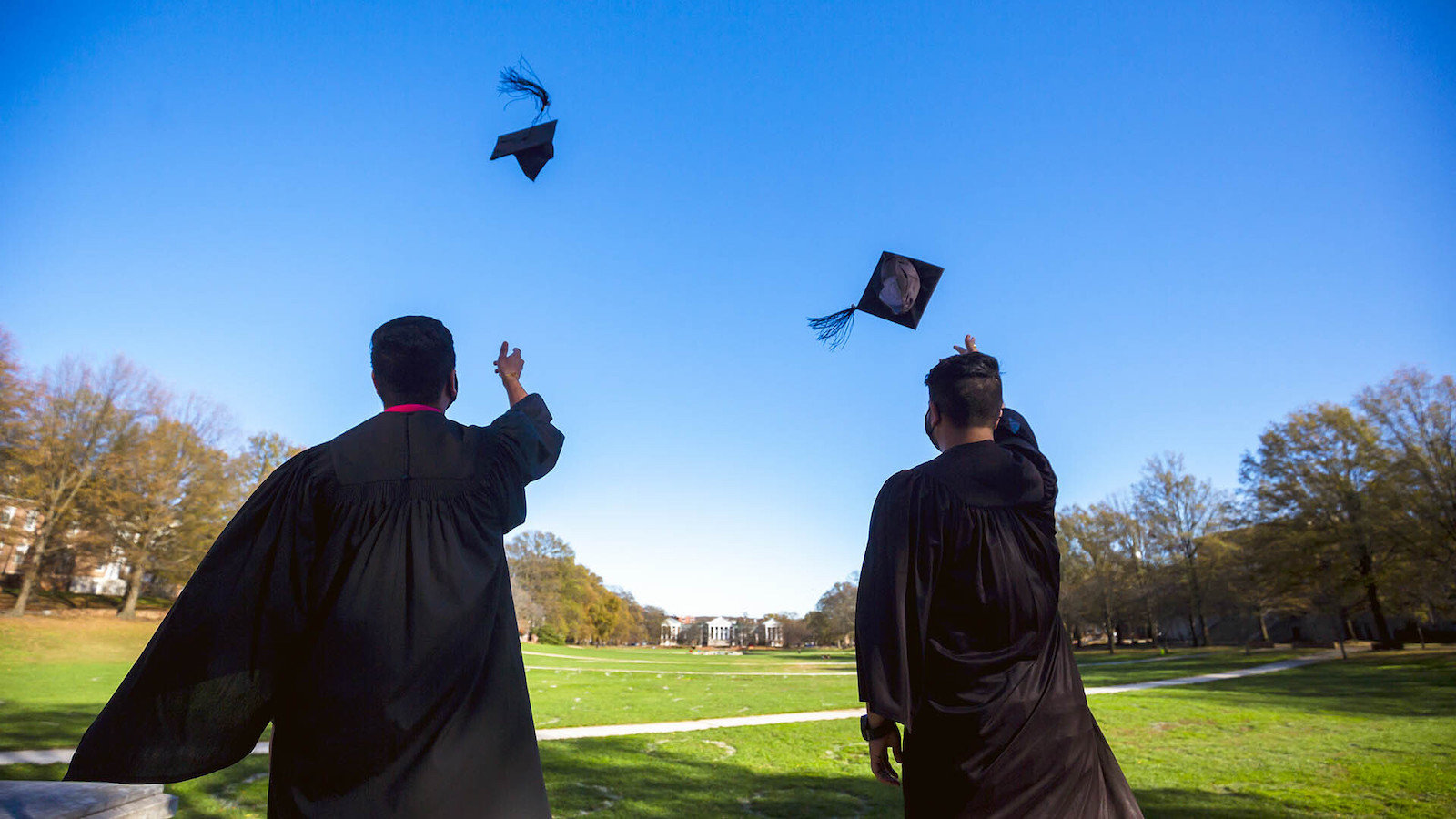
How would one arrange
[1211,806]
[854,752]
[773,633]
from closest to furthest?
[1211,806] < [854,752] < [773,633]

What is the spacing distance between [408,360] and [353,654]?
101 cm

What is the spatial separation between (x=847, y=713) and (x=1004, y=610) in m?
13.4

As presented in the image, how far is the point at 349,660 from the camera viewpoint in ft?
7.04

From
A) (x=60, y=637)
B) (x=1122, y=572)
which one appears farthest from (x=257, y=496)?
(x=1122, y=572)

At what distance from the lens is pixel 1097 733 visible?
2.74 meters

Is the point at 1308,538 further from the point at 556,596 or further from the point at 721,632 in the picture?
the point at 721,632

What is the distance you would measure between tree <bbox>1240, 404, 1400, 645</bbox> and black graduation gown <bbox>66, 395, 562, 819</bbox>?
3546cm

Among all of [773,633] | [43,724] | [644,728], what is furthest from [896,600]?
[773,633]

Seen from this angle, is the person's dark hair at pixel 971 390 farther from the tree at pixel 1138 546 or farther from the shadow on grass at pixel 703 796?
the tree at pixel 1138 546

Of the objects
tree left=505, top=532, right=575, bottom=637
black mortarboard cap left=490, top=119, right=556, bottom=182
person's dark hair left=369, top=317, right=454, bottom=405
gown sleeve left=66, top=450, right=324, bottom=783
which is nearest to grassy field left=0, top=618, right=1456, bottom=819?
Result: gown sleeve left=66, top=450, right=324, bottom=783

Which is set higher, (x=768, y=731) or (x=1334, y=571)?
(x=1334, y=571)

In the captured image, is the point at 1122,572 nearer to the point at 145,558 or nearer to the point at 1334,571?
the point at 1334,571

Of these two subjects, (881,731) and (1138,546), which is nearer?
(881,731)

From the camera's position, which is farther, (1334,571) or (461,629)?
(1334,571)
